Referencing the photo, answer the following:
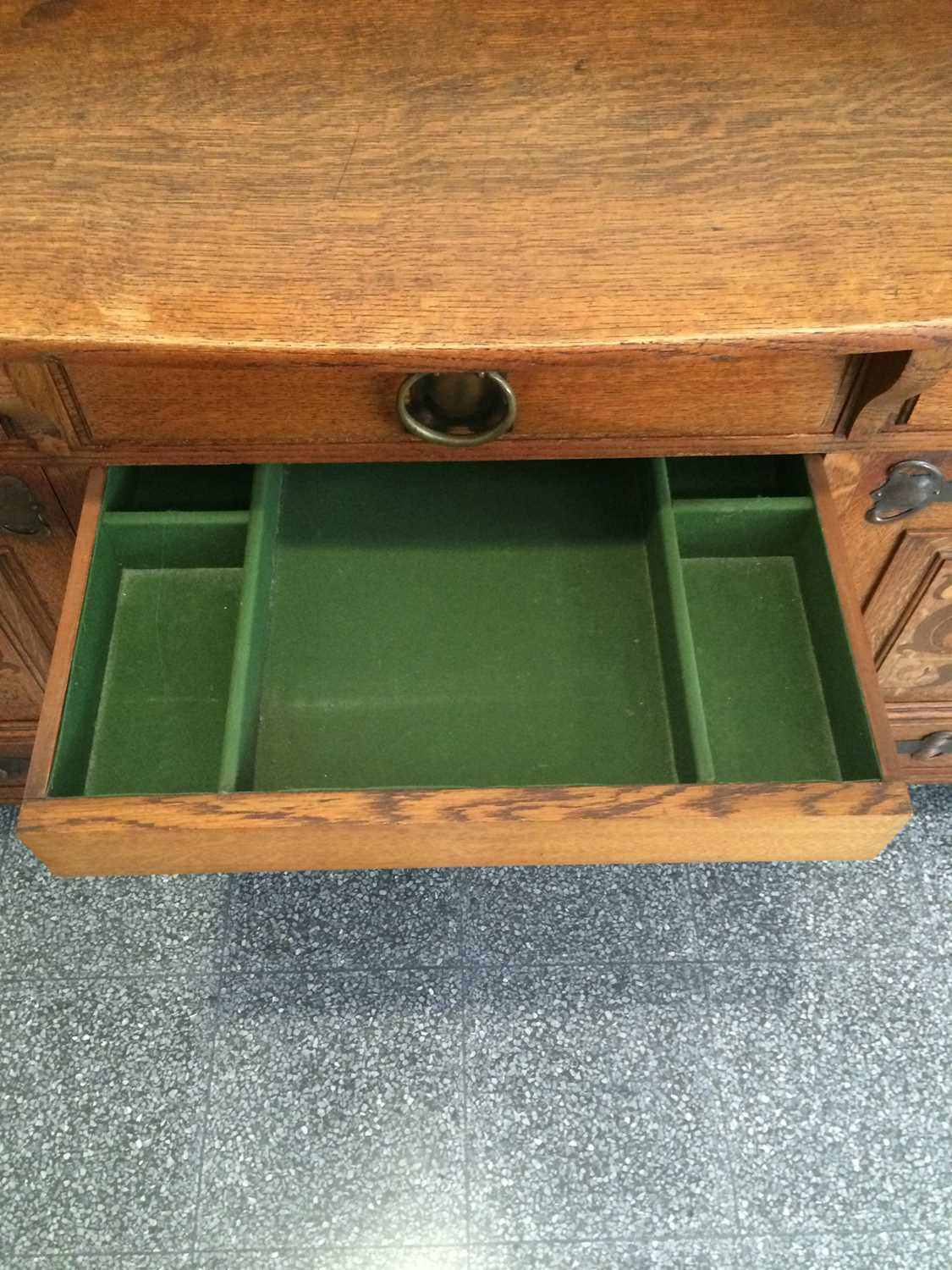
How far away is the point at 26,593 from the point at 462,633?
39 cm

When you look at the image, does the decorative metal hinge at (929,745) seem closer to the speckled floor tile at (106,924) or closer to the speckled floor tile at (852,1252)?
the speckled floor tile at (852,1252)

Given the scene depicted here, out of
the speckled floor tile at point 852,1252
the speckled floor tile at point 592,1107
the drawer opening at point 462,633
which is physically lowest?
the speckled floor tile at point 852,1252

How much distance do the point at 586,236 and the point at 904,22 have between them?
1.04 feet

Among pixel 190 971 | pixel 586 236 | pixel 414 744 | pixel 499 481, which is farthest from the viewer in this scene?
pixel 190 971

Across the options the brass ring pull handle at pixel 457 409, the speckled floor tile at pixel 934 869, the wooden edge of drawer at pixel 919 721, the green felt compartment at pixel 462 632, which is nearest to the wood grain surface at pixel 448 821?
the green felt compartment at pixel 462 632

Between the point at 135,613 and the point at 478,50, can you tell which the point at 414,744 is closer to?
the point at 135,613

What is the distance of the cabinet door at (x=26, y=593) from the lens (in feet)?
2.65

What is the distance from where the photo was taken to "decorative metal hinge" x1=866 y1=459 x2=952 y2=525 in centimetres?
80

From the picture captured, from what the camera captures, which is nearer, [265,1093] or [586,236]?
[586,236]

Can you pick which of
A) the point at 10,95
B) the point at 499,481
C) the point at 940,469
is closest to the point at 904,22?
the point at 940,469

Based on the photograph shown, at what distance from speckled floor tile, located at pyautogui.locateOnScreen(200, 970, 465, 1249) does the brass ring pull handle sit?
0.63m

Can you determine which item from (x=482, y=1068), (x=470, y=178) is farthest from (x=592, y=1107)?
(x=470, y=178)

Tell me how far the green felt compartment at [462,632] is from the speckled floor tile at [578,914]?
374 millimetres

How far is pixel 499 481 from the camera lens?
96 centimetres
